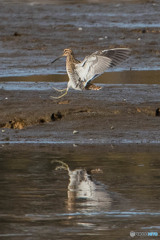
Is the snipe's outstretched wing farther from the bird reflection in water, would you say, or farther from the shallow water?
the bird reflection in water

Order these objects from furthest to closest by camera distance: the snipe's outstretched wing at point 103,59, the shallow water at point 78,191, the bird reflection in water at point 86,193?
the snipe's outstretched wing at point 103,59 → the bird reflection in water at point 86,193 → the shallow water at point 78,191

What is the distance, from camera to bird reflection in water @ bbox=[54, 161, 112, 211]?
6.88 meters

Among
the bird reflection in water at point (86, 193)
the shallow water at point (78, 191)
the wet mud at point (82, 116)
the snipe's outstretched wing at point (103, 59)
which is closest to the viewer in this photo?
the shallow water at point (78, 191)

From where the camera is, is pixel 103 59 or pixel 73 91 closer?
pixel 103 59

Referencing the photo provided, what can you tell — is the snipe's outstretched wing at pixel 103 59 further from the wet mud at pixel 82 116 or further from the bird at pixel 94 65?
the wet mud at pixel 82 116

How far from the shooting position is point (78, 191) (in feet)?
24.3

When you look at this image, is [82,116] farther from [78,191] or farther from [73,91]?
[78,191]

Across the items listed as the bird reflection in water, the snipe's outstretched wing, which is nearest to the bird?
the snipe's outstretched wing

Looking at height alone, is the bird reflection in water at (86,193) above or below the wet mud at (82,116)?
below

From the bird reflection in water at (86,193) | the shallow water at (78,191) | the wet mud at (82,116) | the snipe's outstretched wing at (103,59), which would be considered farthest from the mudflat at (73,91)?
the bird reflection in water at (86,193)

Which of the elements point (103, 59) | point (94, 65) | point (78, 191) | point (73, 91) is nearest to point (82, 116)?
point (94, 65)

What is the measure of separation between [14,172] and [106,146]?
186 centimetres

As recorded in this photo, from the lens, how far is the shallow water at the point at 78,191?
6.20 meters

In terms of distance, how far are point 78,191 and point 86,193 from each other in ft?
0.28
